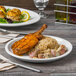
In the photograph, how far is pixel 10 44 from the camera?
1.38 m

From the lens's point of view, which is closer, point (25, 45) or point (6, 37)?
point (25, 45)

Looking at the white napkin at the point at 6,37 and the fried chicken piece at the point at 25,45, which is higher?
the fried chicken piece at the point at 25,45

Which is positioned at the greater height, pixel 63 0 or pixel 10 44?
pixel 63 0

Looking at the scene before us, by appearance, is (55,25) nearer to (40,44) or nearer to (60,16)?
(60,16)

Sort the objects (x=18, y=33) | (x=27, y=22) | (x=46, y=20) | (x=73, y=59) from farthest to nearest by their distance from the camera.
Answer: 1. (x=46, y=20)
2. (x=27, y=22)
3. (x=18, y=33)
4. (x=73, y=59)

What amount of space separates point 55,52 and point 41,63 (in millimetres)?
89

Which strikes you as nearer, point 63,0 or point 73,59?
point 73,59

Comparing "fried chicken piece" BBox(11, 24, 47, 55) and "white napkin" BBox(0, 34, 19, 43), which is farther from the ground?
"fried chicken piece" BBox(11, 24, 47, 55)

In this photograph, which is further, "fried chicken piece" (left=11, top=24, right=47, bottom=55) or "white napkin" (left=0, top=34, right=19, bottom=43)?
"white napkin" (left=0, top=34, right=19, bottom=43)

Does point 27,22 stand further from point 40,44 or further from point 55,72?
point 55,72

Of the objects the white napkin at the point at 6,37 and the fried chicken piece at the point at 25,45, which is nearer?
the fried chicken piece at the point at 25,45

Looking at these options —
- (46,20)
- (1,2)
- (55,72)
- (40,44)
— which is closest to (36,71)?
(55,72)

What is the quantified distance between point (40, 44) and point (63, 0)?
2.24ft

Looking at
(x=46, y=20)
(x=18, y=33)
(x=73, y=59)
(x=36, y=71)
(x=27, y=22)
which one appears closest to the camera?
(x=36, y=71)
